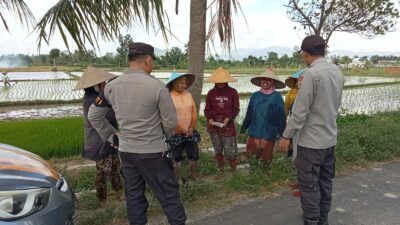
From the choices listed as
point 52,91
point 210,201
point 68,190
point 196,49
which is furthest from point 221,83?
point 52,91

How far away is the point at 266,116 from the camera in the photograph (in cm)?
452

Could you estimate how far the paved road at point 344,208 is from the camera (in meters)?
3.56

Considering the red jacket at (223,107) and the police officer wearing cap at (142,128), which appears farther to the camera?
the red jacket at (223,107)

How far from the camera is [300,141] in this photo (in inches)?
126

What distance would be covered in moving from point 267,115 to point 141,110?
7.01 ft

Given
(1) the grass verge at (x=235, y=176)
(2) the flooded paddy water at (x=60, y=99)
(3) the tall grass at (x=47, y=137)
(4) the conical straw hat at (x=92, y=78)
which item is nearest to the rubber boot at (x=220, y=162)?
(1) the grass verge at (x=235, y=176)

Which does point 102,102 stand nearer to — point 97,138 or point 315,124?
point 97,138

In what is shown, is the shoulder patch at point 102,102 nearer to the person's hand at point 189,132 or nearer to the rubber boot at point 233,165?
the person's hand at point 189,132

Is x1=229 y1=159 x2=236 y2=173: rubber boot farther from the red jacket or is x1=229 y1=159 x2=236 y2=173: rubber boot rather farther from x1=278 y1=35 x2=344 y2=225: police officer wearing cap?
x1=278 y1=35 x2=344 y2=225: police officer wearing cap

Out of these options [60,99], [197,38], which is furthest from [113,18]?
[60,99]

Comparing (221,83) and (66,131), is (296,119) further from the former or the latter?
(66,131)

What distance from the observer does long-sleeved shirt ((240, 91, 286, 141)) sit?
4488 mm

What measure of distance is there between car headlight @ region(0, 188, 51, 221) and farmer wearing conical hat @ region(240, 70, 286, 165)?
2.82m

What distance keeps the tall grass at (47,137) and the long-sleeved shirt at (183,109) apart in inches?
106
